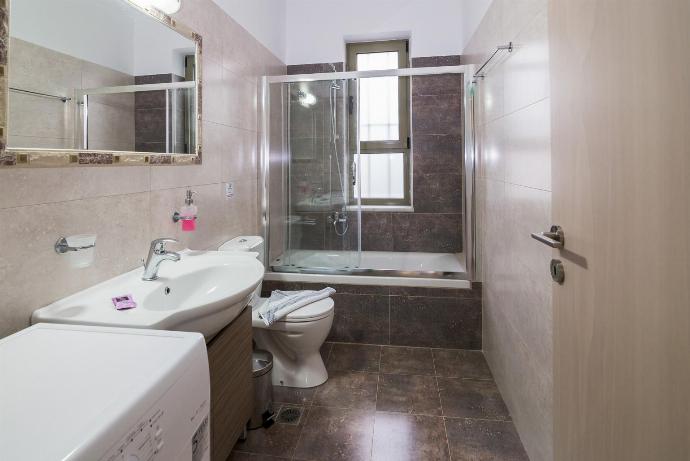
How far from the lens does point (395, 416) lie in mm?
1857

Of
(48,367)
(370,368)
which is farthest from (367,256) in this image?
(48,367)

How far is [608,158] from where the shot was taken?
0.76 meters

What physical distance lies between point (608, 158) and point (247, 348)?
1303 millimetres

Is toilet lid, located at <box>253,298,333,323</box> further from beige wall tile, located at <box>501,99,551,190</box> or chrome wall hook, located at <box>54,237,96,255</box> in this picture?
beige wall tile, located at <box>501,99,551,190</box>

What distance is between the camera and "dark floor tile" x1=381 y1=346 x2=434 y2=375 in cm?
229

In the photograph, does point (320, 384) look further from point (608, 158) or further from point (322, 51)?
point (322, 51)

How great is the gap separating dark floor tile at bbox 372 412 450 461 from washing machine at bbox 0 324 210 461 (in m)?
1.01

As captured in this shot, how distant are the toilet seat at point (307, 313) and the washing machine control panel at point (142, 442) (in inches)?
50.0

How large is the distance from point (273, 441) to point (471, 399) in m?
1.00

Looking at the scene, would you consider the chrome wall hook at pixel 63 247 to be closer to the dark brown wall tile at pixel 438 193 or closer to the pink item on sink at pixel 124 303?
the pink item on sink at pixel 124 303

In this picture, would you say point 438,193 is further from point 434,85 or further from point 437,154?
point 434,85

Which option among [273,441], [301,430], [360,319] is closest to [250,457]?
[273,441]

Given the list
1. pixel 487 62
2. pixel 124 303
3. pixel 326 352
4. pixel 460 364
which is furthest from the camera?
pixel 326 352

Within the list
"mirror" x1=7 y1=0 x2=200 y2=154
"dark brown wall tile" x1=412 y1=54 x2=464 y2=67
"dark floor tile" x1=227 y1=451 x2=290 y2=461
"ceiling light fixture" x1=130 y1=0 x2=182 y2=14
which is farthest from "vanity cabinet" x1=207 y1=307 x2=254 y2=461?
"dark brown wall tile" x1=412 y1=54 x2=464 y2=67
